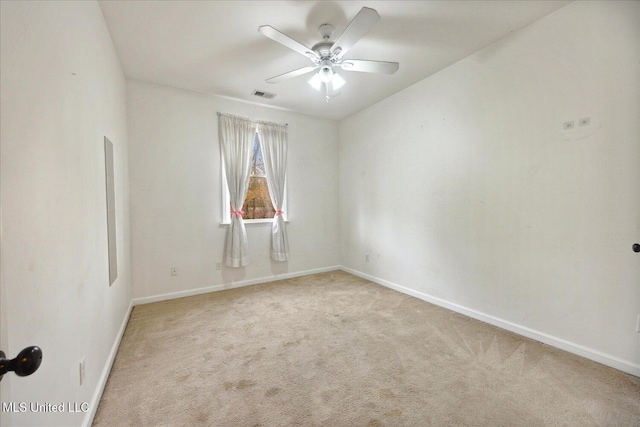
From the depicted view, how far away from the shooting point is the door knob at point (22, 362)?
1.70ft

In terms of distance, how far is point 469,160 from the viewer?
282 centimetres

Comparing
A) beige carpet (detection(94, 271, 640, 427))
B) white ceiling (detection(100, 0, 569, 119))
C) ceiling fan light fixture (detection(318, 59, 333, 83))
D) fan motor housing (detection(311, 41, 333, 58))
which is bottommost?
beige carpet (detection(94, 271, 640, 427))

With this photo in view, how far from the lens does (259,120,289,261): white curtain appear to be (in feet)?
13.4

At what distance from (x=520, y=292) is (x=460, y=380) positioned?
3.79 ft

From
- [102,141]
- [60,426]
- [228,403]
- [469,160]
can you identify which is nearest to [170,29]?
[102,141]

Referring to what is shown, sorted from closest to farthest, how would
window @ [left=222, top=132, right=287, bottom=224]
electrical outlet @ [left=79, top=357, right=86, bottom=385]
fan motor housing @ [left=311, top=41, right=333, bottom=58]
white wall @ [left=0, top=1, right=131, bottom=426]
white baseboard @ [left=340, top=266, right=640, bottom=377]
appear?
white wall @ [left=0, top=1, right=131, bottom=426] → electrical outlet @ [left=79, top=357, right=86, bottom=385] → white baseboard @ [left=340, top=266, right=640, bottom=377] → fan motor housing @ [left=311, top=41, right=333, bottom=58] → window @ [left=222, top=132, right=287, bottom=224]

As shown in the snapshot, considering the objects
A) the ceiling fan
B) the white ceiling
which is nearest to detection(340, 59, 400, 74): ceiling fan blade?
the ceiling fan

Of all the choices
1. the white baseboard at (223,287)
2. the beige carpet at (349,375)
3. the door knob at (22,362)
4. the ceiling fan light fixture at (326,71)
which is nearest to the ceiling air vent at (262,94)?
the ceiling fan light fixture at (326,71)

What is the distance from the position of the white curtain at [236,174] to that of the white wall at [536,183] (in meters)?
2.18

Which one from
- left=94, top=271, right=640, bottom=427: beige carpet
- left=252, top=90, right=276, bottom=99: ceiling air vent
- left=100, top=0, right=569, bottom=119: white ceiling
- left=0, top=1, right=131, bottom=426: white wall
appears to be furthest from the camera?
left=252, top=90, right=276, bottom=99: ceiling air vent

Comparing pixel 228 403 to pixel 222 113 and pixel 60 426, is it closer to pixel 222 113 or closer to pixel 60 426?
pixel 60 426

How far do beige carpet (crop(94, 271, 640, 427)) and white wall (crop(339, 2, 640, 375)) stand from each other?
34 cm

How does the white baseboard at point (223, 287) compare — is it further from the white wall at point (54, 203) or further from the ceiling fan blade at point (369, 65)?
the ceiling fan blade at point (369, 65)

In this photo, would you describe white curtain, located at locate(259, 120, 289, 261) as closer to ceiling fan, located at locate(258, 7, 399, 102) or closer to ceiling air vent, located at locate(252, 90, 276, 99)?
ceiling air vent, located at locate(252, 90, 276, 99)
